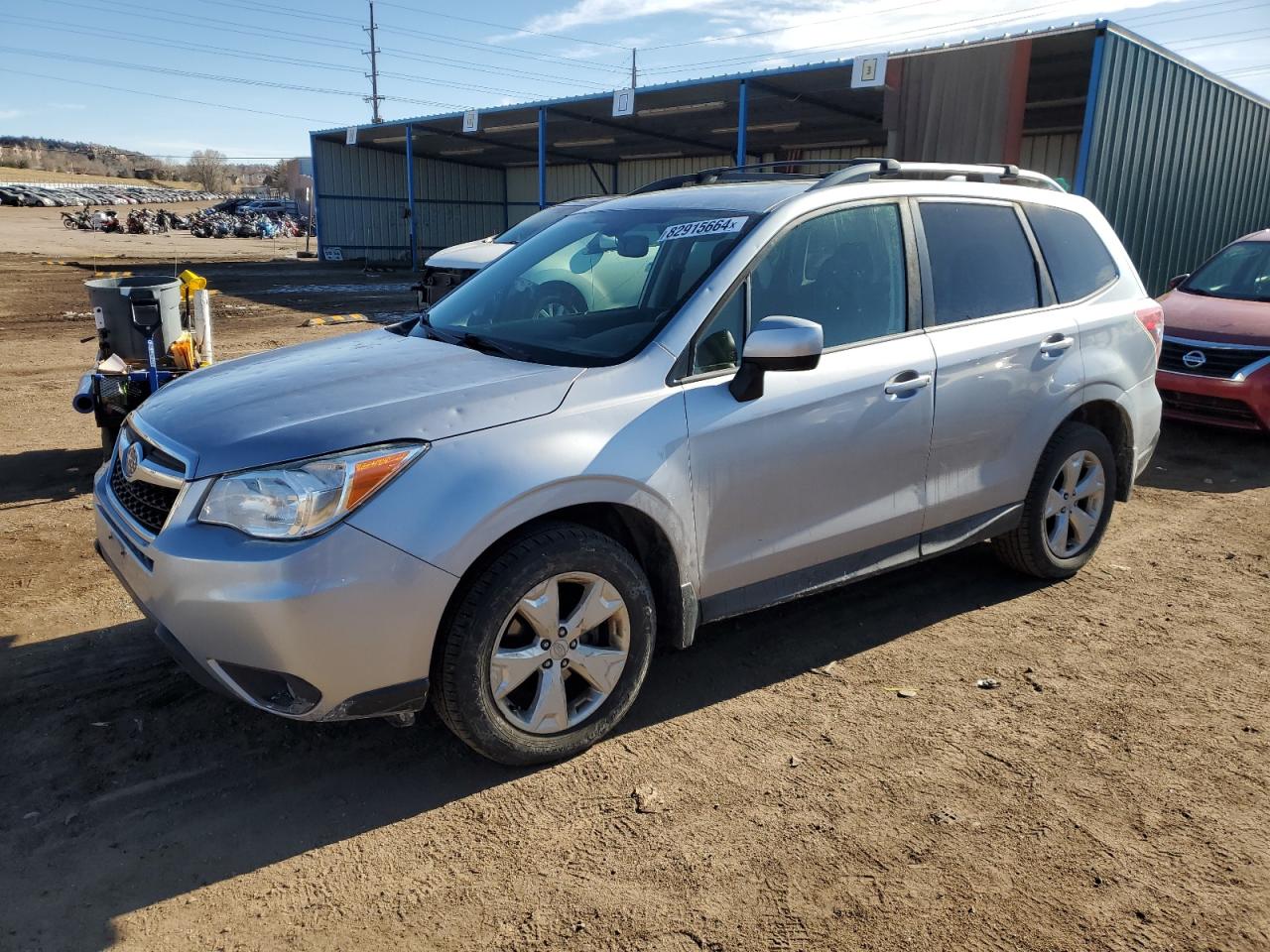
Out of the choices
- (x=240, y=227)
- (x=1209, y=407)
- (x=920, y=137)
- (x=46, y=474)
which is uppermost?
(x=920, y=137)

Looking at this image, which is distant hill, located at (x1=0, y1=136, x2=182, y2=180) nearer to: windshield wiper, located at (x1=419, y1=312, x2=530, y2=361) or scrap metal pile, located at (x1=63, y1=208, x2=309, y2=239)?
scrap metal pile, located at (x1=63, y1=208, x2=309, y2=239)

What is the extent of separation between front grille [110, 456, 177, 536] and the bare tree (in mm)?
136804

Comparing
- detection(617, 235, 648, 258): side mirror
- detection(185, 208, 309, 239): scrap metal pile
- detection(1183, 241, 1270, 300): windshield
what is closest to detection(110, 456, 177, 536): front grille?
detection(617, 235, 648, 258): side mirror

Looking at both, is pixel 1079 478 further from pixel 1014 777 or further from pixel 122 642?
pixel 122 642

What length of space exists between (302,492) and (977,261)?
120 inches

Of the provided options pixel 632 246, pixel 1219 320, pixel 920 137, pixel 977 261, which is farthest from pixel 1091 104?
pixel 632 246

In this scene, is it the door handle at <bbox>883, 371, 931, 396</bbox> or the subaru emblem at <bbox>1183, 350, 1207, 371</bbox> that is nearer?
the door handle at <bbox>883, 371, 931, 396</bbox>

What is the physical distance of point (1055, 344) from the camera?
4344 mm

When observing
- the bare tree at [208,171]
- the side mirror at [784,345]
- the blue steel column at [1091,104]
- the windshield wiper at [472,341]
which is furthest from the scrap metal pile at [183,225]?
the bare tree at [208,171]

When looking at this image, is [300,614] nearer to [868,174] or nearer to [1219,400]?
[868,174]

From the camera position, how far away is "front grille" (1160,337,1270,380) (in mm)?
7719

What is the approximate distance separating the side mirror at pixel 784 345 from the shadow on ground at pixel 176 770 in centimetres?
133

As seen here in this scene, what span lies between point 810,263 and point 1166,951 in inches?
96.7

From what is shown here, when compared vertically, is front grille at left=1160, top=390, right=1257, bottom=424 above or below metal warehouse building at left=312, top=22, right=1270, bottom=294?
below
